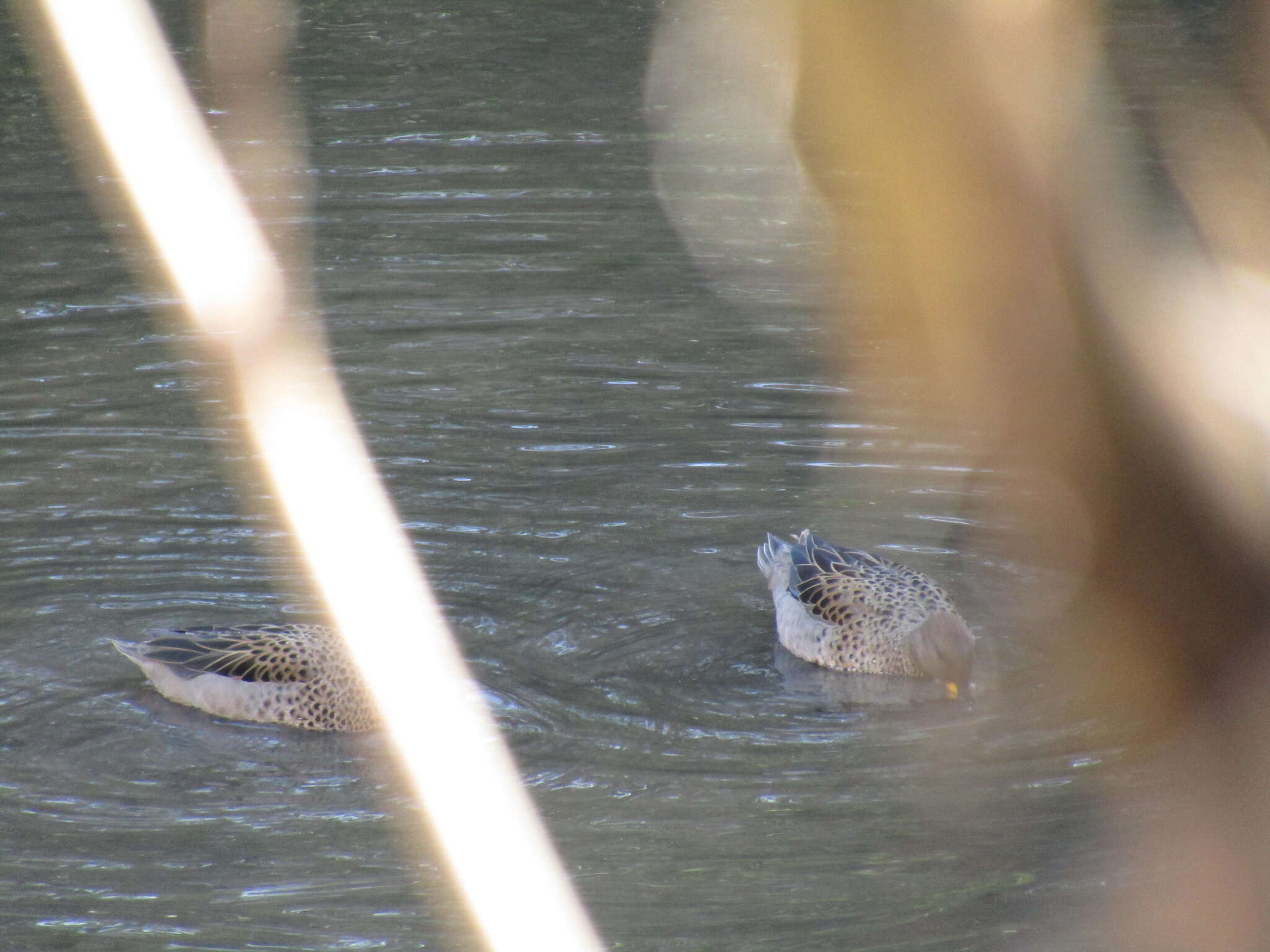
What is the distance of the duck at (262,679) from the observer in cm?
774

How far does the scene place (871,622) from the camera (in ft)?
27.8

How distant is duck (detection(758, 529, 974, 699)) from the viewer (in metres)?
8.13

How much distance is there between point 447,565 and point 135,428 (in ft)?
9.84

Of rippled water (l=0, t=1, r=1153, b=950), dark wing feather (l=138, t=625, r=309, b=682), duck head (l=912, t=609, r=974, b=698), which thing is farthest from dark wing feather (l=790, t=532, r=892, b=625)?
dark wing feather (l=138, t=625, r=309, b=682)

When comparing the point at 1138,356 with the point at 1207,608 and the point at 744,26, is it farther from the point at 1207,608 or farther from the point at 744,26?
the point at 744,26

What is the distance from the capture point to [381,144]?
18141 millimetres

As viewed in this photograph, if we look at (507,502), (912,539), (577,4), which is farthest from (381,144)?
(912,539)

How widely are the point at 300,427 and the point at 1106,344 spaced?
6.32 metres

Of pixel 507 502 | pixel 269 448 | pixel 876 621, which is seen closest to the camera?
pixel 876 621

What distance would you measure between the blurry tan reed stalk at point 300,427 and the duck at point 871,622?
1.69m

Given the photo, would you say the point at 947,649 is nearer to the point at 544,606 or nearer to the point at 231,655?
the point at 544,606

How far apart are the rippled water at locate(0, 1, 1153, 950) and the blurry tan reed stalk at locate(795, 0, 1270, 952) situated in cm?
49

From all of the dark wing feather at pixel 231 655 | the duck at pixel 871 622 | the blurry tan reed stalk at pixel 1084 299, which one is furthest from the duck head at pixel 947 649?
the dark wing feather at pixel 231 655

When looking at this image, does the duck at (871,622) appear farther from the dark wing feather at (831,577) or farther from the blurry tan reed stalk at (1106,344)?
the blurry tan reed stalk at (1106,344)
